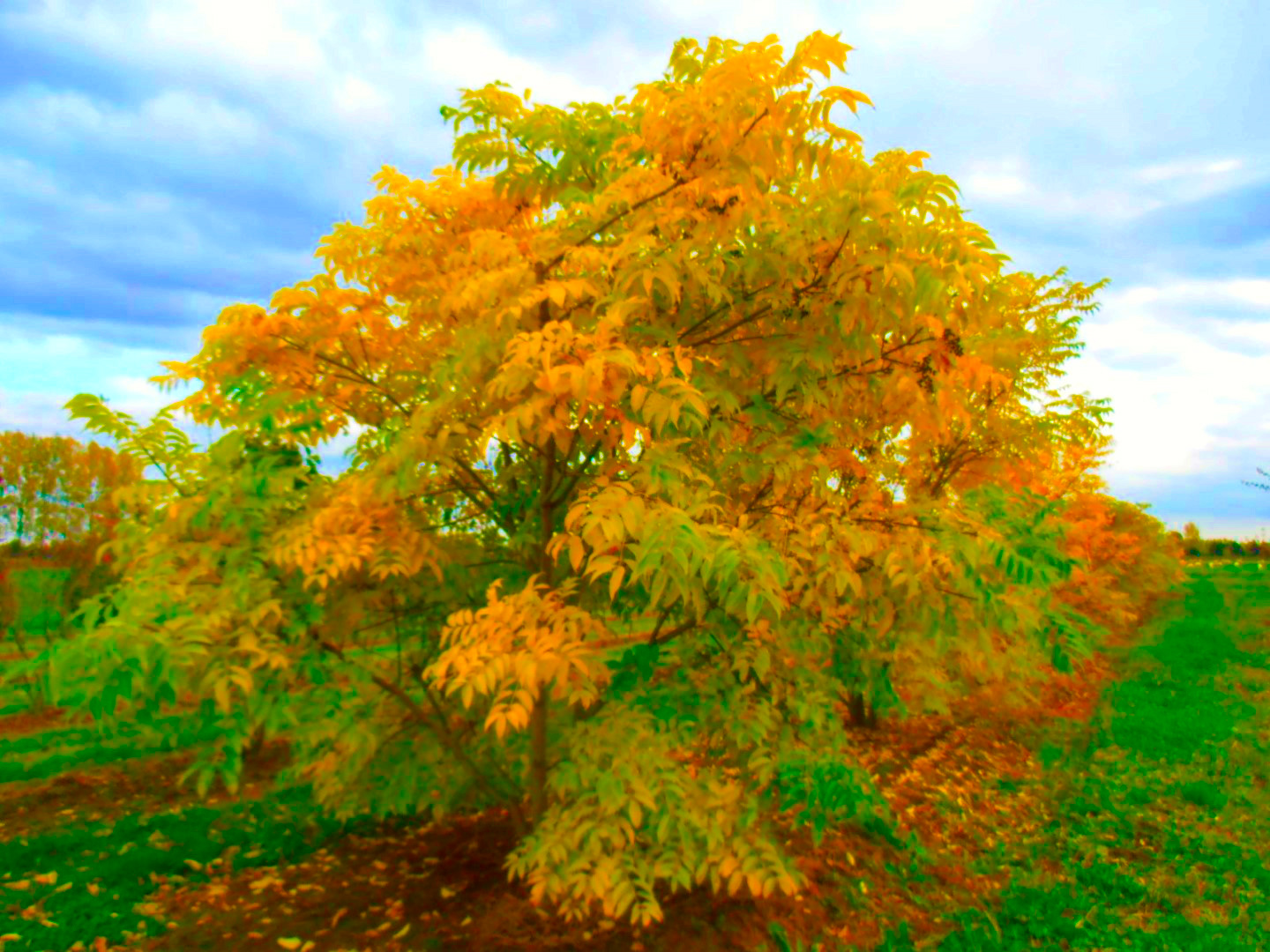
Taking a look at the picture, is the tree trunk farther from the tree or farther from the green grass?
the tree

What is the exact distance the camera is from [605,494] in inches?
128

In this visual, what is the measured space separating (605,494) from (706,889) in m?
3.26

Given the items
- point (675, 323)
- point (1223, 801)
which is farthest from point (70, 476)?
point (1223, 801)

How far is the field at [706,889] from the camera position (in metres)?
4.74

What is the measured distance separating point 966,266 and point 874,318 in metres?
0.44

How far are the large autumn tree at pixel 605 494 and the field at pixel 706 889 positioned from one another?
63 centimetres

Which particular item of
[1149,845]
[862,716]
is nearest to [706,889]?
[1149,845]

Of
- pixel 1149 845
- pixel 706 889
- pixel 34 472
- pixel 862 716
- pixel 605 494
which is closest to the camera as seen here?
pixel 605 494

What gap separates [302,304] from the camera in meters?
4.39

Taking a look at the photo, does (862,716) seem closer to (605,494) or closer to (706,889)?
(706,889)

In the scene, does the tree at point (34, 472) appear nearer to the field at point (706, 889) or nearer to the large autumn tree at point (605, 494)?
the field at point (706, 889)

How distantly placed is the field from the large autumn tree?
2.08ft

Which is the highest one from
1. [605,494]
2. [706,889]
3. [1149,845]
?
[605,494]

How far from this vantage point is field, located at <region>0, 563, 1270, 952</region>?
4742 mm
